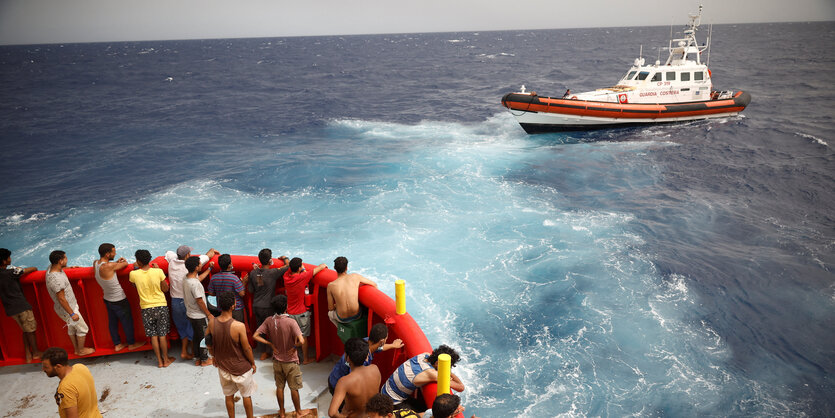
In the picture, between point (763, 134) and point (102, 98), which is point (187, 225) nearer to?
point (763, 134)

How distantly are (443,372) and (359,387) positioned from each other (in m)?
0.84

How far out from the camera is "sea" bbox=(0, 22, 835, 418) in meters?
8.47

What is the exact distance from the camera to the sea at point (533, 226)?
8.47 meters

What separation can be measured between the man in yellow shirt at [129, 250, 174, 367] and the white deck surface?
36cm

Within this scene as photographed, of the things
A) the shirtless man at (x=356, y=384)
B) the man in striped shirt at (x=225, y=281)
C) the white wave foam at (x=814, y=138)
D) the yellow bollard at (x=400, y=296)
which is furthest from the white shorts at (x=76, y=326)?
the white wave foam at (x=814, y=138)

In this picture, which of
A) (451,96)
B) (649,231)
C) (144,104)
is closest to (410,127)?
(451,96)

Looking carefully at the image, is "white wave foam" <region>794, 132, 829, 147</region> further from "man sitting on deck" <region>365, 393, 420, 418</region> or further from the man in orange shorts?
the man in orange shorts

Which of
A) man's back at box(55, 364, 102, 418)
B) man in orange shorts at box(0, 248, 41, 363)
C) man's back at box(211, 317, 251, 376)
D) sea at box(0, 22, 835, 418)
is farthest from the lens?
sea at box(0, 22, 835, 418)

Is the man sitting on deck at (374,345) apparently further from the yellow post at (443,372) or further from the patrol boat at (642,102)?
the patrol boat at (642,102)

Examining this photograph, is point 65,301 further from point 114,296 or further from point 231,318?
point 231,318

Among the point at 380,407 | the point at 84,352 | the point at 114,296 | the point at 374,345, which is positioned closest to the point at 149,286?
the point at 114,296

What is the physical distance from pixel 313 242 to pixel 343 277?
8030 mm

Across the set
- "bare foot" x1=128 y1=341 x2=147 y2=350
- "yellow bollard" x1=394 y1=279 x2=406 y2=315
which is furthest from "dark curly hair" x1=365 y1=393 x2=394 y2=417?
"bare foot" x1=128 y1=341 x2=147 y2=350

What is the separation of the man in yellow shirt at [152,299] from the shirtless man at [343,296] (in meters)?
2.07
